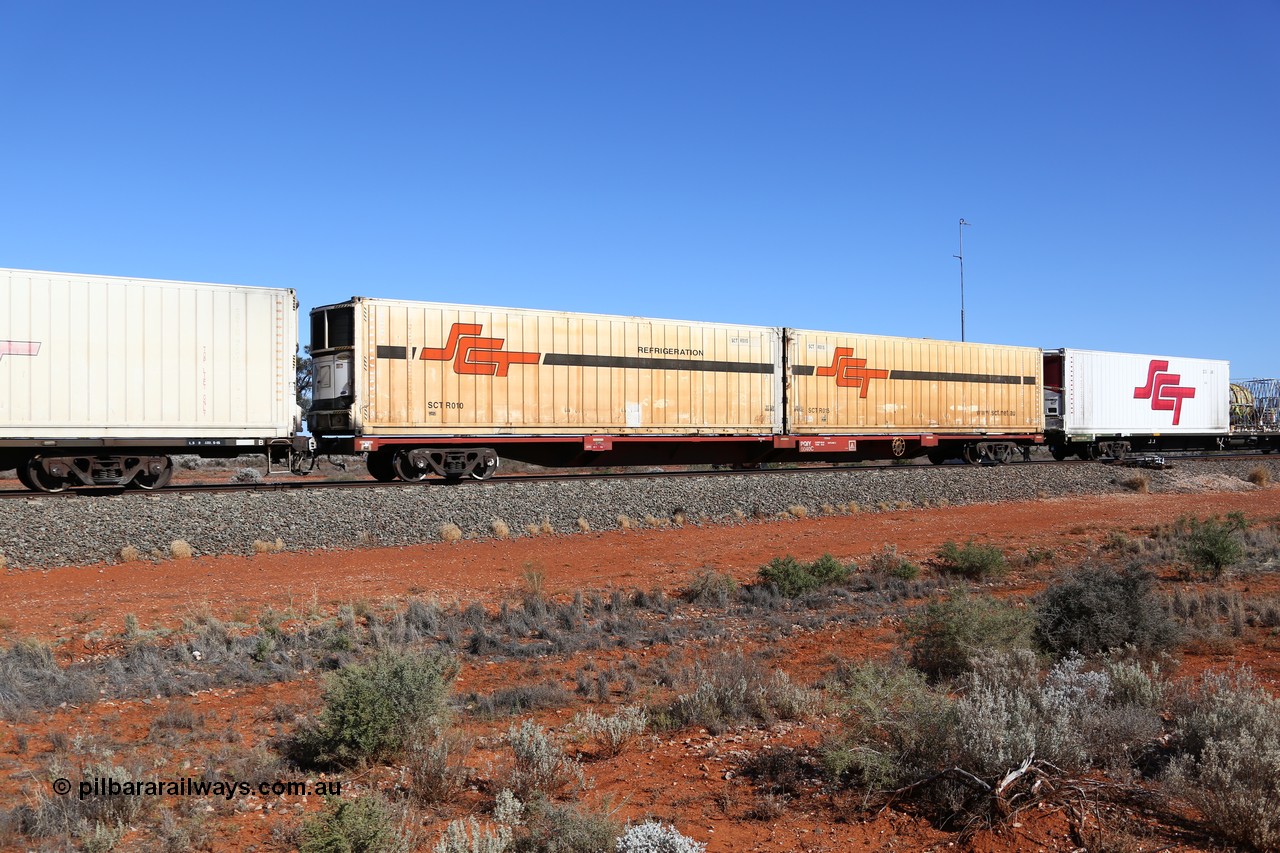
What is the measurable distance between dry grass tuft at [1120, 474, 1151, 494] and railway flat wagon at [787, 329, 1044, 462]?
403cm

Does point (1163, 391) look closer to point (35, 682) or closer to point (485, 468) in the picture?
point (485, 468)

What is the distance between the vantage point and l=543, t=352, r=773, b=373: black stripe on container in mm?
21281

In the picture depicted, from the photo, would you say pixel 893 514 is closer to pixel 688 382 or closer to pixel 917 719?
pixel 688 382

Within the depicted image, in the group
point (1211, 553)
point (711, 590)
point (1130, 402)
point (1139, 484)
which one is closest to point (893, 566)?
point (711, 590)

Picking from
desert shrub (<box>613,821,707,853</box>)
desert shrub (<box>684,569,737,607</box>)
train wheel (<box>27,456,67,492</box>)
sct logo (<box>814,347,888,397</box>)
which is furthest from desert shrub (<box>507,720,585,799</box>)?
sct logo (<box>814,347,888,397</box>)

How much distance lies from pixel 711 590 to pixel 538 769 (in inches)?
291

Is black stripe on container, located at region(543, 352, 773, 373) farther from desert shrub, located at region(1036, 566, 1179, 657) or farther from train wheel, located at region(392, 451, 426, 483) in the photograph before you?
desert shrub, located at region(1036, 566, 1179, 657)

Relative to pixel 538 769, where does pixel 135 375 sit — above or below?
above

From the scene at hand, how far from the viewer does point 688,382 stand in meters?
23.2

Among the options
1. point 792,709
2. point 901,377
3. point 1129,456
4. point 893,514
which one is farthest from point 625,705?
point 1129,456

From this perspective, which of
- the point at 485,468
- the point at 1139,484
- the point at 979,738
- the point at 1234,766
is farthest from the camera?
the point at 1139,484

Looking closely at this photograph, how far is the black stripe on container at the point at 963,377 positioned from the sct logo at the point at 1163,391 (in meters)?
7.11

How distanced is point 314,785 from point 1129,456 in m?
35.7

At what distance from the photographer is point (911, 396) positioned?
27.4 metres
